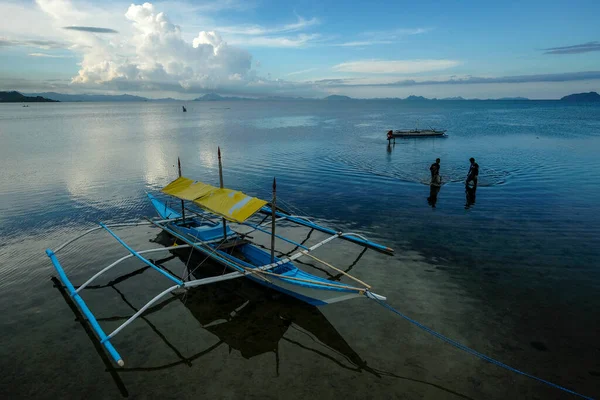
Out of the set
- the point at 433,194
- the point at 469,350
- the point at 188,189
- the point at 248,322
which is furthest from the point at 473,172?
the point at 248,322

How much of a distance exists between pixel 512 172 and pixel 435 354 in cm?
3244

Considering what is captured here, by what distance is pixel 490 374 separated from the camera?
10398 mm

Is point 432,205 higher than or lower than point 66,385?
higher

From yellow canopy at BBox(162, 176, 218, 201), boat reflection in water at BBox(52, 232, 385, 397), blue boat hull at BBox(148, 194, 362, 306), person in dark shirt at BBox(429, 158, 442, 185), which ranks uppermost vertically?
yellow canopy at BBox(162, 176, 218, 201)

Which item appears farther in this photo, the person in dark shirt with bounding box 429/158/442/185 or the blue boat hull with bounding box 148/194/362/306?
the person in dark shirt with bounding box 429/158/442/185

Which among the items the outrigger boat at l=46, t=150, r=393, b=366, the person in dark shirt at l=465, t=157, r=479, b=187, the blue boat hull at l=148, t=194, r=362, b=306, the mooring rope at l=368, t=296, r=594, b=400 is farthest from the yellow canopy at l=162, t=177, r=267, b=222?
the person in dark shirt at l=465, t=157, r=479, b=187

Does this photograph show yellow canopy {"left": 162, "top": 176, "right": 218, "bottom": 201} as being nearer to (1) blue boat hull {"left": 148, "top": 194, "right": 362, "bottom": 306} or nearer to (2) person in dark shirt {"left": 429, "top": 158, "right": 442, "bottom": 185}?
(1) blue boat hull {"left": 148, "top": 194, "right": 362, "bottom": 306}

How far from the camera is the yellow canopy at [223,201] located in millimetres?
14523

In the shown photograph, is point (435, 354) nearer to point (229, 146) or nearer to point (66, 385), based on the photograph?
point (66, 385)

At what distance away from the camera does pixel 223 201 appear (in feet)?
51.6

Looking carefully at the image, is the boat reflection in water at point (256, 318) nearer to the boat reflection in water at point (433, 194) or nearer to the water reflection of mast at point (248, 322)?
the water reflection of mast at point (248, 322)

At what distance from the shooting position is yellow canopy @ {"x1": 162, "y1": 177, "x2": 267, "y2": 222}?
14.5m

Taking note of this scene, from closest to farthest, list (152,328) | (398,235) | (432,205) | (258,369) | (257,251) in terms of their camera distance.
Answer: (258,369) → (152,328) → (257,251) → (398,235) → (432,205)

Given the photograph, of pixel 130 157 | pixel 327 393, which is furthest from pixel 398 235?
pixel 130 157
